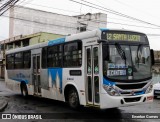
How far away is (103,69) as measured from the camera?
1045 centimetres

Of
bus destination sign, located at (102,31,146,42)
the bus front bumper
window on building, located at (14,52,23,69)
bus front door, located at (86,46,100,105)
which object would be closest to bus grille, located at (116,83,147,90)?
the bus front bumper

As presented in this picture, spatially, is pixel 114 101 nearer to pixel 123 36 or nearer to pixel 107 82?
pixel 107 82

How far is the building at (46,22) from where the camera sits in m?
47.7

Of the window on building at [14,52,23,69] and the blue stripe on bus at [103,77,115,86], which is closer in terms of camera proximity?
the blue stripe on bus at [103,77,115,86]

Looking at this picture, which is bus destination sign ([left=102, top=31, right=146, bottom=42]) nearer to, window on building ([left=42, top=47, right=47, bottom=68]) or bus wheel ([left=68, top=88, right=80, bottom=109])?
bus wheel ([left=68, top=88, right=80, bottom=109])

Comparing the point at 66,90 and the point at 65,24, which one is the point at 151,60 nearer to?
the point at 66,90

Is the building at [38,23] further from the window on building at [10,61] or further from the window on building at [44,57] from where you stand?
the window on building at [44,57]

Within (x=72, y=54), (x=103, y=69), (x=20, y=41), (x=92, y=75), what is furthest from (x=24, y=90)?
(x=20, y=41)

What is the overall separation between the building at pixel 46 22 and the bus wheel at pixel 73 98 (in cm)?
3448

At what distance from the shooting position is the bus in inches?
411

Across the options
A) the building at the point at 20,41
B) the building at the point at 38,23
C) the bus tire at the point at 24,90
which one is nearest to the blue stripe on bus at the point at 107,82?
the bus tire at the point at 24,90

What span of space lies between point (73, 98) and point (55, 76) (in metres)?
1.84

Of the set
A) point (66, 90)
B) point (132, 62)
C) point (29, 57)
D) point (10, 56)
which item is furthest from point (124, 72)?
point (10, 56)

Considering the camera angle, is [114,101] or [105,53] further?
[105,53]
